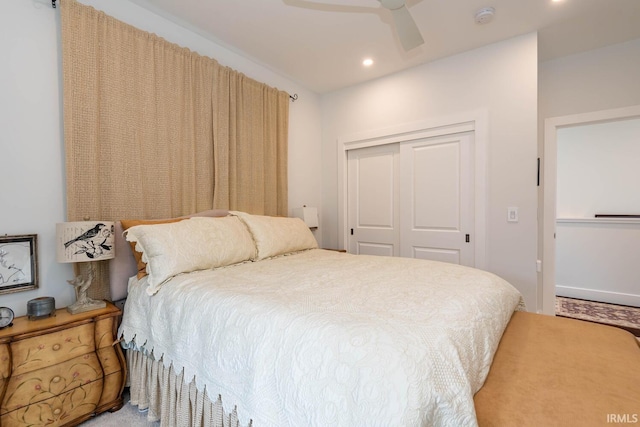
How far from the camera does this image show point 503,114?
8.58 feet

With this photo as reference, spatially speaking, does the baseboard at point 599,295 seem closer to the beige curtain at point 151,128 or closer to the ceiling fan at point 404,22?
the ceiling fan at point 404,22

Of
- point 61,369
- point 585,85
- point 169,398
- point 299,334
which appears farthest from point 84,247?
point 585,85

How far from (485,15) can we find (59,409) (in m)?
3.75

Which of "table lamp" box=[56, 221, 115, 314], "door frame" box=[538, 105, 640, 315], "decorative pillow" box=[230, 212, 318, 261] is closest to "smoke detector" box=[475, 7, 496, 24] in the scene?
"door frame" box=[538, 105, 640, 315]

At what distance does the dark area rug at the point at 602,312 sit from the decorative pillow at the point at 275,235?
3124 mm

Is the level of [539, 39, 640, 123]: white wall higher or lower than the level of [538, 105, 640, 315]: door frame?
higher

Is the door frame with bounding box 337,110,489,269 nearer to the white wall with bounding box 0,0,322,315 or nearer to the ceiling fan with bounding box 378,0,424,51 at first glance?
the ceiling fan with bounding box 378,0,424,51

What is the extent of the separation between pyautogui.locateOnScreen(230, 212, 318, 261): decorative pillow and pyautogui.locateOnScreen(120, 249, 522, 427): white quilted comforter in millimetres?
474

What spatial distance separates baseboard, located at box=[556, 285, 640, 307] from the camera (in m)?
3.57

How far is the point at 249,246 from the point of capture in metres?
2.13

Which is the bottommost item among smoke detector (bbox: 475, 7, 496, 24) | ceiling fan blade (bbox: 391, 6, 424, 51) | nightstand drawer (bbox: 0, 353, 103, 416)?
nightstand drawer (bbox: 0, 353, 103, 416)

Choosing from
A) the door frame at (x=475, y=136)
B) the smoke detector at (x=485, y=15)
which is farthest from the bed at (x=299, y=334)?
the smoke detector at (x=485, y=15)

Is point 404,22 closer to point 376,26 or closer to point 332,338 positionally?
point 376,26

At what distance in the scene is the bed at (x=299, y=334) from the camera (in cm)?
80
